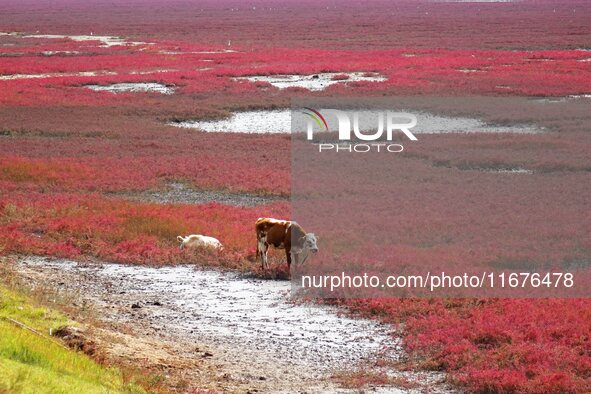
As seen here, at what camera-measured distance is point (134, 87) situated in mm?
57531

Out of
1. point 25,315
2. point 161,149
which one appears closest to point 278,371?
point 25,315

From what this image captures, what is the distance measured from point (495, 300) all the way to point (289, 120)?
29.7 m

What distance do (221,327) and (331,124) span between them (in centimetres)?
2825

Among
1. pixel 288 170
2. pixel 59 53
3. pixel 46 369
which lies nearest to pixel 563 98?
pixel 288 170

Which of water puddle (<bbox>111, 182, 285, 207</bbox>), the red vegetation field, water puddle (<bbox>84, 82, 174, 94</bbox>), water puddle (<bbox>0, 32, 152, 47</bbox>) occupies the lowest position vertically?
water puddle (<bbox>111, 182, 285, 207</bbox>)

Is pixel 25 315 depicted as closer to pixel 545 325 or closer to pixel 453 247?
pixel 545 325

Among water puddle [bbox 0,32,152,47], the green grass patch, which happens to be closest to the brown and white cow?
the green grass patch

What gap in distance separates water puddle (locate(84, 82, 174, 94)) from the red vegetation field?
1055mm

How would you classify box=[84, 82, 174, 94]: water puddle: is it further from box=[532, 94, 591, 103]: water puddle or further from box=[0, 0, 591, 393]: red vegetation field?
box=[532, 94, 591, 103]: water puddle

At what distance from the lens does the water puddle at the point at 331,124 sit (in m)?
40.8

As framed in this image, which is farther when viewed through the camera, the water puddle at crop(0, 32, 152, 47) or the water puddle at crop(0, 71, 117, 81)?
the water puddle at crop(0, 32, 152, 47)

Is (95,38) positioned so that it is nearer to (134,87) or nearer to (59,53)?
(59,53)

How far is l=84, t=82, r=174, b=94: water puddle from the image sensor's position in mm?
55972

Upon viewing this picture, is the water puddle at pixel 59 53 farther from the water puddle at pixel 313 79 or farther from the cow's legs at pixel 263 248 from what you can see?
the cow's legs at pixel 263 248
